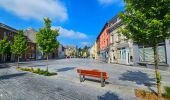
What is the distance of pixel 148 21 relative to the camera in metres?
7.24

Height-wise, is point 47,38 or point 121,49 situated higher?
point 47,38

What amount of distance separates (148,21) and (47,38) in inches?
472

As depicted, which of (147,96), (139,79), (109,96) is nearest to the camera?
(147,96)

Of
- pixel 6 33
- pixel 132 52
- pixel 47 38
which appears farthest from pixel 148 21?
pixel 6 33

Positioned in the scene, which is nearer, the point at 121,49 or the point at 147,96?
the point at 147,96

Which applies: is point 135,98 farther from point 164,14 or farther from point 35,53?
point 35,53

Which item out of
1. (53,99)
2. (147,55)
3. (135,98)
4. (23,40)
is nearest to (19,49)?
(23,40)

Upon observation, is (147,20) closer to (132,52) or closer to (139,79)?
(139,79)

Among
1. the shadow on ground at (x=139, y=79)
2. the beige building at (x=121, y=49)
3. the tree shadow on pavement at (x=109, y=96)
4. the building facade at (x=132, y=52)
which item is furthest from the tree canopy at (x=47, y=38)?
the tree shadow on pavement at (x=109, y=96)

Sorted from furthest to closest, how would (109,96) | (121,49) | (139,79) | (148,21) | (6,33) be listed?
(6,33)
(121,49)
(139,79)
(109,96)
(148,21)

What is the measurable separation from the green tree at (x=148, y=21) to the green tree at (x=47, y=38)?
10.6 metres

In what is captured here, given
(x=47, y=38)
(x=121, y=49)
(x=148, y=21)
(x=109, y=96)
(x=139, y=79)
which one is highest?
(x=47, y=38)

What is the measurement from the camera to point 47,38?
17.4 metres

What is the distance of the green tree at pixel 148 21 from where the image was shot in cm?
709
